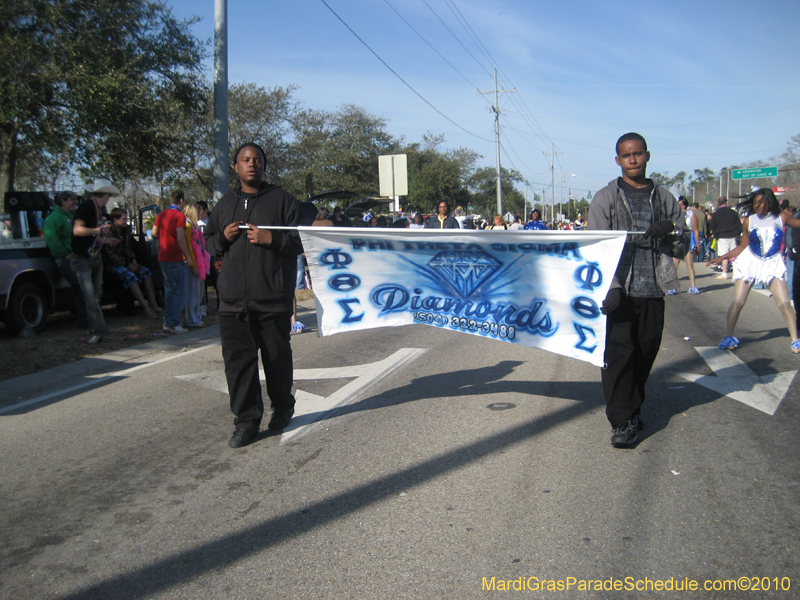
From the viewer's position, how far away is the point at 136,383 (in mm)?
6809

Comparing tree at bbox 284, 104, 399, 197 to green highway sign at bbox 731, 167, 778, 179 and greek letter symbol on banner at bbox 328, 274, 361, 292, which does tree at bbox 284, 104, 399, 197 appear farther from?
greek letter symbol on banner at bbox 328, 274, 361, 292

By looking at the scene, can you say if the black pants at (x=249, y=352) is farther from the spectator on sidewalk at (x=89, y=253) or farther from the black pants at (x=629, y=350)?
the spectator on sidewalk at (x=89, y=253)

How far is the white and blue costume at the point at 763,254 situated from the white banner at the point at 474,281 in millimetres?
4476

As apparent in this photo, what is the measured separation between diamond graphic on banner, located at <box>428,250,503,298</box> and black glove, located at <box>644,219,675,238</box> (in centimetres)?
107

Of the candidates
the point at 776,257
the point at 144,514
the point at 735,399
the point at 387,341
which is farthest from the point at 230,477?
the point at 776,257

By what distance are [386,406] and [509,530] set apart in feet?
7.73

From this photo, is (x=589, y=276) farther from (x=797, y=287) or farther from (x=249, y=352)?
(x=797, y=287)

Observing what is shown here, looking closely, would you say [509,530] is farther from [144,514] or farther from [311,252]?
[311,252]

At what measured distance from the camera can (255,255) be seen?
4.50 metres

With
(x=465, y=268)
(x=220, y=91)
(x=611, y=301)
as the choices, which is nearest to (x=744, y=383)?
(x=611, y=301)

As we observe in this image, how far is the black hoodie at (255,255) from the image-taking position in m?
4.49

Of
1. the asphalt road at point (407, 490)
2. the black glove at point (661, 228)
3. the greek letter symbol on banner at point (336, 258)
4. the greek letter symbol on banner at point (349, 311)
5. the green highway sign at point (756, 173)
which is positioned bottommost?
the asphalt road at point (407, 490)

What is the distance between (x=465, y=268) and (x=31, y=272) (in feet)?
24.6

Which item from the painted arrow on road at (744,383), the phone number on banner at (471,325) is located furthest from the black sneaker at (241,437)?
the painted arrow on road at (744,383)
